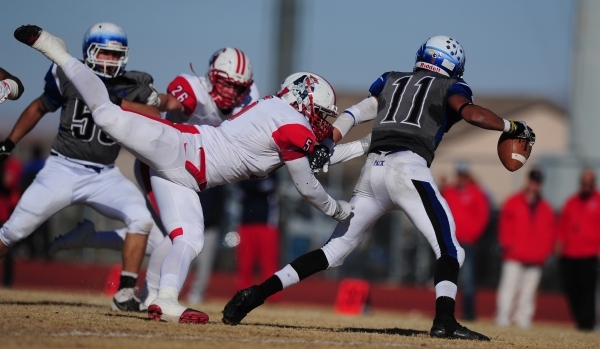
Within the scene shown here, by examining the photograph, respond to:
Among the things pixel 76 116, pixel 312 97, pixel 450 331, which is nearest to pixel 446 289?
pixel 450 331

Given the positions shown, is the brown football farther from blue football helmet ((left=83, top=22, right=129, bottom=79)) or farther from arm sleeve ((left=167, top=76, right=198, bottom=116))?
blue football helmet ((left=83, top=22, right=129, bottom=79))

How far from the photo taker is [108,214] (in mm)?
7379

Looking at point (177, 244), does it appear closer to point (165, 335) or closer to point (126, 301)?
point (165, 335)

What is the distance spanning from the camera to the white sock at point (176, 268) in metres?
5.95

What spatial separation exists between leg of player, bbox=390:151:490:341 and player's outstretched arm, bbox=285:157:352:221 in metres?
0.37

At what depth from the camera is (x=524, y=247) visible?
11820 mm

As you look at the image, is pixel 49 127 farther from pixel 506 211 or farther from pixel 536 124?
pixel 506 211

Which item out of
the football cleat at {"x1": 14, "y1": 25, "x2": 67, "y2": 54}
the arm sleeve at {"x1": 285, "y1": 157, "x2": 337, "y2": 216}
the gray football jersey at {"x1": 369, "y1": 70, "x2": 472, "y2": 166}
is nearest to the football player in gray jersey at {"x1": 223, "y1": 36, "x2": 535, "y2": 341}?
the gray football jersey at {"x1": 369, "y1": 70, "x2": 472, "y2": 166}

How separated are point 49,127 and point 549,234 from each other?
23280mm

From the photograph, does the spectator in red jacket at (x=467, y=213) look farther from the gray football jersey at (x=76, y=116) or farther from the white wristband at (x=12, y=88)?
the white wristband at (x=12, y=88)

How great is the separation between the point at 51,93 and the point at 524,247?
270 inches

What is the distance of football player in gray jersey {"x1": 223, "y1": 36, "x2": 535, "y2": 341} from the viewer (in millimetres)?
6055

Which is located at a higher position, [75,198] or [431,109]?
[431,109]

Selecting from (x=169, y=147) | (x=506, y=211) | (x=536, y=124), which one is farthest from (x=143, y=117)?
(x=536, y=124)
